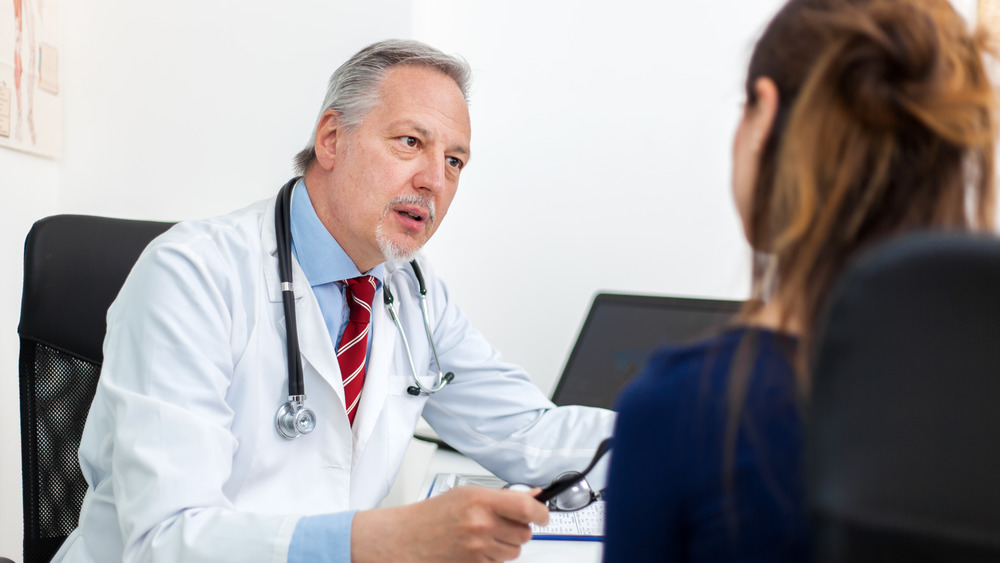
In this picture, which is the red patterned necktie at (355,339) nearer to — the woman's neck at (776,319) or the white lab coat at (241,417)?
the white lab coat at (241,417)

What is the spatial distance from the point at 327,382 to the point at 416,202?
332 mm

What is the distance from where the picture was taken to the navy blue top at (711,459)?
15.9 inches

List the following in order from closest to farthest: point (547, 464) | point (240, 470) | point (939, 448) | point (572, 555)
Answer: point (939, 448)
point (572, 555)
point (240, 470)
point (547, 464)

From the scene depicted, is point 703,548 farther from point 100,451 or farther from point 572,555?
point 100,451

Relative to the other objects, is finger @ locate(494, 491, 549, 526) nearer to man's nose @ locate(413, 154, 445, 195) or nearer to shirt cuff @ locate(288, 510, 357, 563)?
shirt cuff @ locate(288, 510, 357, 563)

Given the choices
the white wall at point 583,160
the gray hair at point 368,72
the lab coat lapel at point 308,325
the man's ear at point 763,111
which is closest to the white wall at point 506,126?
the white wall at point 583,160

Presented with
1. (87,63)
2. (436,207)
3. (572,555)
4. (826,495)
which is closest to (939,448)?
(826,495)

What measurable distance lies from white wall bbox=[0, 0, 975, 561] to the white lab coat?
0.46 m

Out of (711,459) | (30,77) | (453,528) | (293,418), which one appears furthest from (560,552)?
(30,77)

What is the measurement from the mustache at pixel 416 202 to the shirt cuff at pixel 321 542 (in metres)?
0.53

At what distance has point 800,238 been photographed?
1.47ft

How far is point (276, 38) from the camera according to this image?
162 cm

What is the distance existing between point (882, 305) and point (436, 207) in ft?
3.17

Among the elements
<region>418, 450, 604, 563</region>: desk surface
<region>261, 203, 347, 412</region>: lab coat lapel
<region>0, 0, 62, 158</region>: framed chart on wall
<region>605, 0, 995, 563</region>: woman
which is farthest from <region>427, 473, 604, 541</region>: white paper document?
<region>0, 0, 62, 158</region>: framed chart on wall
